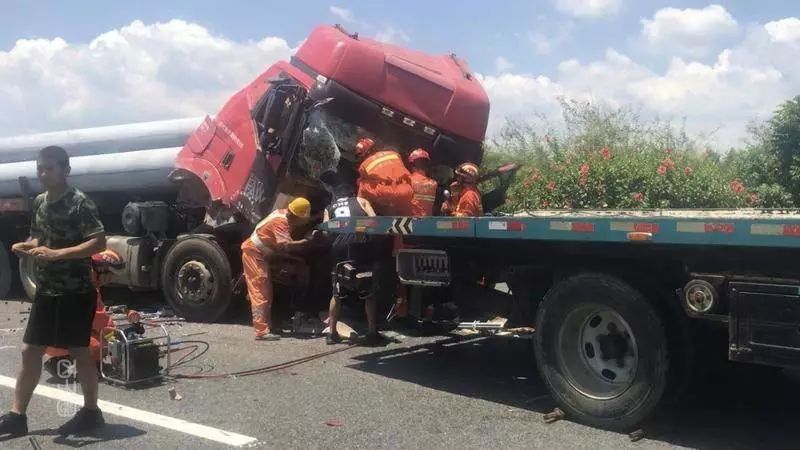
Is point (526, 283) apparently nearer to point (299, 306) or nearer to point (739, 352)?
point (739, 352)

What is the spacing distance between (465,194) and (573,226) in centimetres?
304

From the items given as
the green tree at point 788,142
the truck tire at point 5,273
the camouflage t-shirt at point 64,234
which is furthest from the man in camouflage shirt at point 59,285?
the green tree at point 788,142

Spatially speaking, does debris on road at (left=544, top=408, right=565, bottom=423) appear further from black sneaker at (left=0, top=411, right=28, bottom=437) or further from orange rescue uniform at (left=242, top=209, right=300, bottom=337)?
orange rescue uniform at (left=242, top=209, right=300, bottom=337)

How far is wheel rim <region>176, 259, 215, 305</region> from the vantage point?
29.2 feet

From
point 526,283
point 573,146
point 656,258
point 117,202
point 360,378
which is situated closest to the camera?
point 656,258

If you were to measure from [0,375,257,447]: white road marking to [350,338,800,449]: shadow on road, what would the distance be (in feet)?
6.07

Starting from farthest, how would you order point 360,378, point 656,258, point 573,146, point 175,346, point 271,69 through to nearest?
point 573,146, point 271,69, point 175,346, point 360,378, point 656,258

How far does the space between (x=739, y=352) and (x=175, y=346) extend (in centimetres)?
527

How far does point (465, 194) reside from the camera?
7.75m

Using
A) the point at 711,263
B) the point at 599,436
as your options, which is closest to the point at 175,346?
the point at 599,436

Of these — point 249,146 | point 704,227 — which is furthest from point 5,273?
point 704,227

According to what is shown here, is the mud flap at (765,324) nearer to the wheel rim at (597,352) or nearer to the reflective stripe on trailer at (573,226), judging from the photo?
the wheel rim at (597,352)

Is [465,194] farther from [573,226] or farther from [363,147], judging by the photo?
[573,226]

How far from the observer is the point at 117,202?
420 inches
